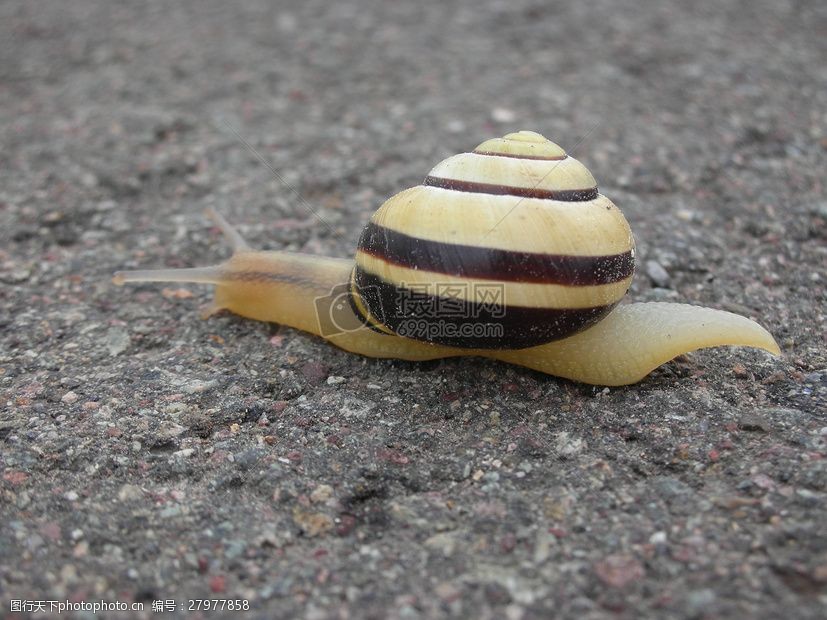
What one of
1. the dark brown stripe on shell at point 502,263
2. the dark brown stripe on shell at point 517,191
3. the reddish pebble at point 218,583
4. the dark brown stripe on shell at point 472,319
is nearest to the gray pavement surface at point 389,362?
the reddish pebble at point 218,583

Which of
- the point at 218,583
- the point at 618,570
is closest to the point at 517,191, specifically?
the point at 618,570

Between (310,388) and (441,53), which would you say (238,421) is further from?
(441,53)

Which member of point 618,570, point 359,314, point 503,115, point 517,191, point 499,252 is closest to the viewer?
point 618,570

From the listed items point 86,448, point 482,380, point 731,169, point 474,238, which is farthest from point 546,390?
point 731,169

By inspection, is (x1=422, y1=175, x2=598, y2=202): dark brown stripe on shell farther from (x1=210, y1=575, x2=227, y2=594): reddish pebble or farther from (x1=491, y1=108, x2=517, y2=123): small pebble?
(x1=491, y1=108, x2=517, y2=123): small pebble

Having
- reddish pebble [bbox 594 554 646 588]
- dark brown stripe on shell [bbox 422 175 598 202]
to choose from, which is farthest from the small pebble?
reddish pebble [bbox 594 554 646 588]

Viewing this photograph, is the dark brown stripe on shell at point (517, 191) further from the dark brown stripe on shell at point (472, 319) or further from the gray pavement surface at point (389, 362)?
the gray pavement surface at point (389, 362)

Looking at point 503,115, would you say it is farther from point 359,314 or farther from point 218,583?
point 218,583
